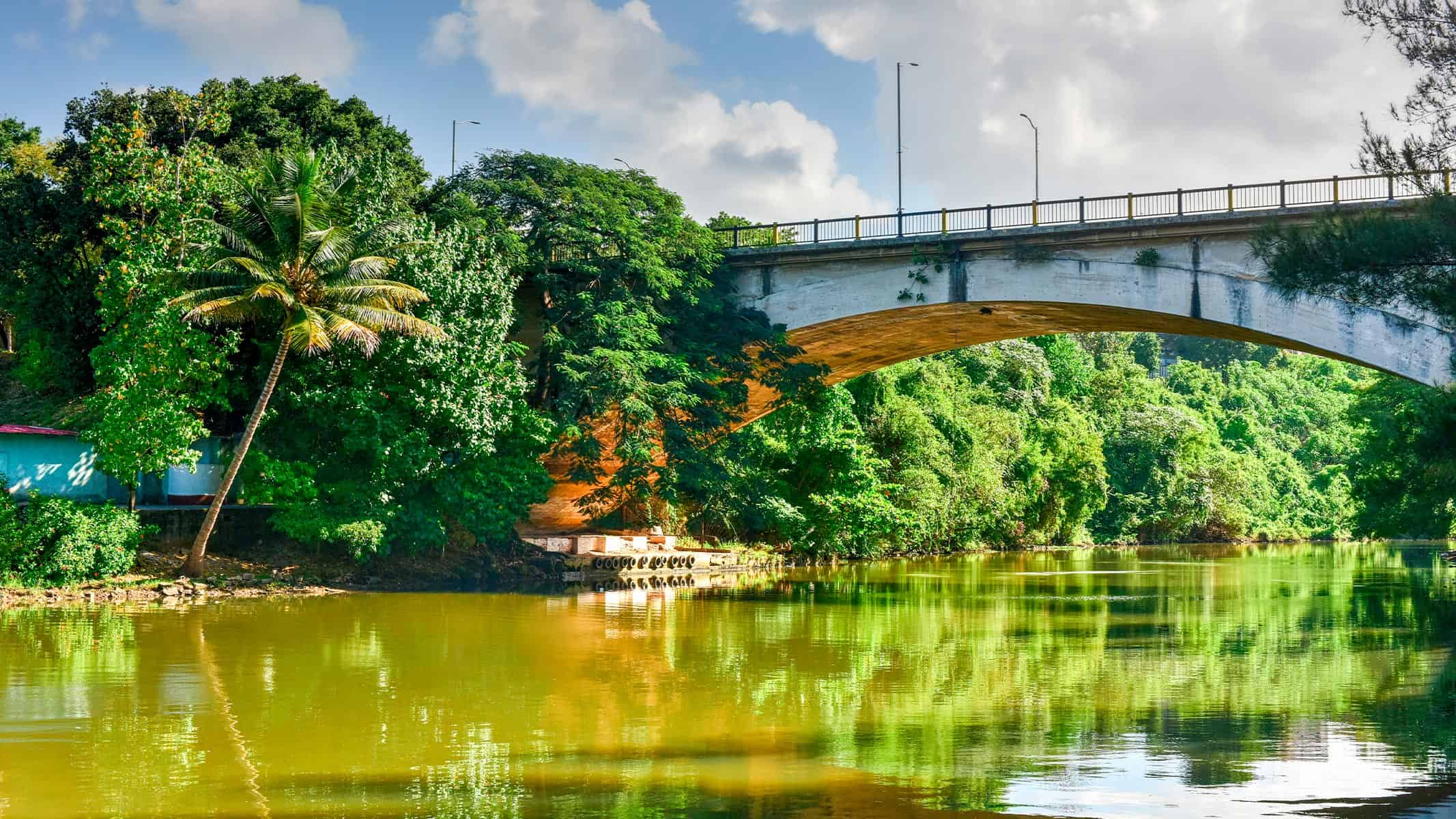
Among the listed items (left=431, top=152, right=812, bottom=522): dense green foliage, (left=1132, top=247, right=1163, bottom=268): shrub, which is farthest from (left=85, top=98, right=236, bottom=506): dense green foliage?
(left=1132, top=247, right=1163, bottom=268): shrub

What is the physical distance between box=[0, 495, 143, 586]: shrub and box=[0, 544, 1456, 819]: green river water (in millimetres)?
1844

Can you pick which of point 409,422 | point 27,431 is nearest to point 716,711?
point 409,422

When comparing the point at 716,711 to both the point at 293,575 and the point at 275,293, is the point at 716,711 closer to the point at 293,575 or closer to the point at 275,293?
the point at 275,293

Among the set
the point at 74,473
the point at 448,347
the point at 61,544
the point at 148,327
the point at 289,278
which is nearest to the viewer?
the point at 61,544

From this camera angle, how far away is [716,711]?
529 inches

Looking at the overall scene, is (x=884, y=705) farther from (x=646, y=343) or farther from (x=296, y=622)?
(x=646, y=343)

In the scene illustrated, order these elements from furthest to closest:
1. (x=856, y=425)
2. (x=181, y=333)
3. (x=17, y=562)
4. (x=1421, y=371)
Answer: (x=856, y=425) < (x=1421, y=371) < (x=181, y=333) < (x=17, y=562)

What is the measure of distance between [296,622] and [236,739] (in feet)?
32.8

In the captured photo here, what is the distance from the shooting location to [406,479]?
93.8 ft

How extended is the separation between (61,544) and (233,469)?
331 cm

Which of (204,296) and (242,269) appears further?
(242,269)

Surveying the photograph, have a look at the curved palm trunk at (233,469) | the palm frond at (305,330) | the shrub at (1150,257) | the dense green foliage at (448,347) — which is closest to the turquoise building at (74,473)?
the dense green foliage at (448,347)

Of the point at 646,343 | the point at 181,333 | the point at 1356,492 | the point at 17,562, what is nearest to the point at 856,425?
the point at 646,343

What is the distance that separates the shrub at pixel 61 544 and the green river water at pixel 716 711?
184 cm
